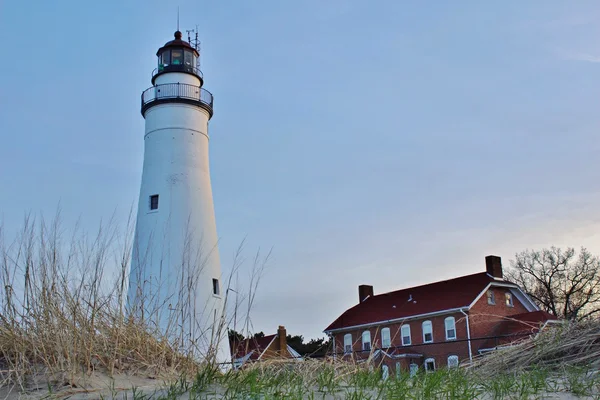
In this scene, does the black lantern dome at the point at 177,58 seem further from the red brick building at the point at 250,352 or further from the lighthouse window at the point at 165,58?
the red brick building at the point at 250,352

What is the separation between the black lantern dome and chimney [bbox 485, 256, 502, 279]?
21.5 m

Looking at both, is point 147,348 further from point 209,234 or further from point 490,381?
point 209,234

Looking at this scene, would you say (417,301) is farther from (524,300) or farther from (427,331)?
(524,300)

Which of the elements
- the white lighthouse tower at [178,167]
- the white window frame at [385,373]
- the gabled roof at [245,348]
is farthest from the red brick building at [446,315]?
the white window frame at [385,373]

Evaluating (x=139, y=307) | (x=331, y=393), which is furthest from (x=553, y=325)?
(x=139, y=307)

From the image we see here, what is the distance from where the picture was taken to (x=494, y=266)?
37.4 m

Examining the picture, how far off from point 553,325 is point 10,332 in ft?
18.5

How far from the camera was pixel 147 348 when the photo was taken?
5.39 meters

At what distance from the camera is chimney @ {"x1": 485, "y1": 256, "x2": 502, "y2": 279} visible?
37312mm

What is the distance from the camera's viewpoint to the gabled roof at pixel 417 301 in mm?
36062

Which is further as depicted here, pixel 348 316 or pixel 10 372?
pixel 348 316

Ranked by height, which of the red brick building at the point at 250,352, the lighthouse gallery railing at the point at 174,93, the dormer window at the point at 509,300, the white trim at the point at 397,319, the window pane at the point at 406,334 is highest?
the lighthouse gallery railing at the point at 174,93

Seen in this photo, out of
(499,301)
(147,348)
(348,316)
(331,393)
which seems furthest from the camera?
(348,316)

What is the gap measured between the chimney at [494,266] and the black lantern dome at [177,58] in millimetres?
21524
